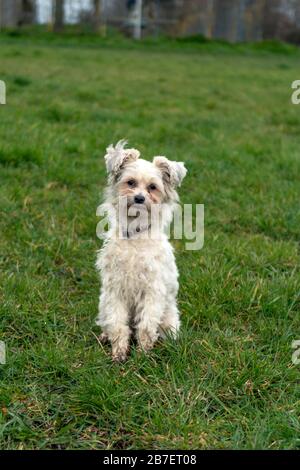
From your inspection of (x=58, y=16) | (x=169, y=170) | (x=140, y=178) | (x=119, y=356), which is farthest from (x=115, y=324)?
(x=58, y=16)

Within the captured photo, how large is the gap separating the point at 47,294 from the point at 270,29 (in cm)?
2462

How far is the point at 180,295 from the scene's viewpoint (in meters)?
4.23

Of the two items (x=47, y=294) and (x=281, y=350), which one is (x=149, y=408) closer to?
(x=281, y=350)

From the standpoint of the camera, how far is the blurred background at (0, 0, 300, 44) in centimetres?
2406

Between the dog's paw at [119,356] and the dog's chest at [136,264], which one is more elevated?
the dog's chest at [136,264]

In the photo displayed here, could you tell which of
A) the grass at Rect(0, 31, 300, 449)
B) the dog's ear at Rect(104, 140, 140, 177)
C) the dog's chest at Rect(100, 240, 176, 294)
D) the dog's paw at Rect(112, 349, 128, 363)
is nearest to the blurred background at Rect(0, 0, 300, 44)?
the grass at Rect(0, 31, 300, 449)

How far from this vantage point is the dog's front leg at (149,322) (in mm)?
3562

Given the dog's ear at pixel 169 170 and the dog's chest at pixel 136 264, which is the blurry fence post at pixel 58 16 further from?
the dog's chest at pixel 136 264

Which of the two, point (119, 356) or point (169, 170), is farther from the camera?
point (169, 170)

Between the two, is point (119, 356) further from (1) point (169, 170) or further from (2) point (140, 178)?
(1) point (169, 170)

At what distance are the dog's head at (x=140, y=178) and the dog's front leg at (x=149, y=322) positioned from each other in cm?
60

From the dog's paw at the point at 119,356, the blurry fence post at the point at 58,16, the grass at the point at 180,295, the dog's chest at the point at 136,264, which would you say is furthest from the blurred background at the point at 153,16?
the dog's paw at the point at 119,356

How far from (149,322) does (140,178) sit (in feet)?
2.95

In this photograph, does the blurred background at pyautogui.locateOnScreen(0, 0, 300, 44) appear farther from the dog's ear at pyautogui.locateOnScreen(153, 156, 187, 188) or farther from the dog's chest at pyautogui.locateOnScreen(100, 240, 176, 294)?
the dog's chest at pyautogui.locateOnScreen(100, 240, 176, 294)
